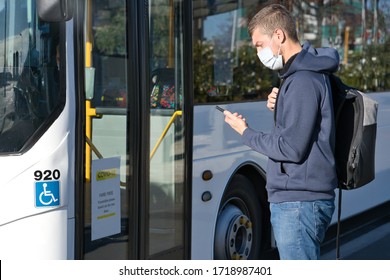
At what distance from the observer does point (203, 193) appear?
533 centimetres

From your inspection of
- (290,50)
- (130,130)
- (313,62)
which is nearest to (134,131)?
(130,130)

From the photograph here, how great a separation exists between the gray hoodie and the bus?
121cm

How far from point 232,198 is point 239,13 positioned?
58.8 inches

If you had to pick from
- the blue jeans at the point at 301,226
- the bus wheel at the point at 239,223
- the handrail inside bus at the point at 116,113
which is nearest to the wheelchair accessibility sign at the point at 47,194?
the handrail inside bus at the point at 116,113

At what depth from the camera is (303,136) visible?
3322mm

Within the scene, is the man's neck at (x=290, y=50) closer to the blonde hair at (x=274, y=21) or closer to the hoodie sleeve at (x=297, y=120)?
the blonde hair at (x=274, y=21)

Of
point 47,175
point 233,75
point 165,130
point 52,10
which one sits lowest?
point 47,175

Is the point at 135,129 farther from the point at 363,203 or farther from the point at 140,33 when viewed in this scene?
the point at 363,203

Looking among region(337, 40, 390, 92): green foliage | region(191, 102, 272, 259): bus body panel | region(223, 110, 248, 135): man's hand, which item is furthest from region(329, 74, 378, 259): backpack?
region(337, 40, 390, 92): green foliage

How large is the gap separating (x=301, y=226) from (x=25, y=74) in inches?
70.5

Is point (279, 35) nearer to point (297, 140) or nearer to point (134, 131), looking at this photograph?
point (297, 140)

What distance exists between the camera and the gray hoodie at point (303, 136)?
131 inches

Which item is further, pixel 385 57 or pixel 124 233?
pixel 385 57

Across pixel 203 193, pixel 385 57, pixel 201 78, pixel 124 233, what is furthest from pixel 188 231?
pixel 385 57
